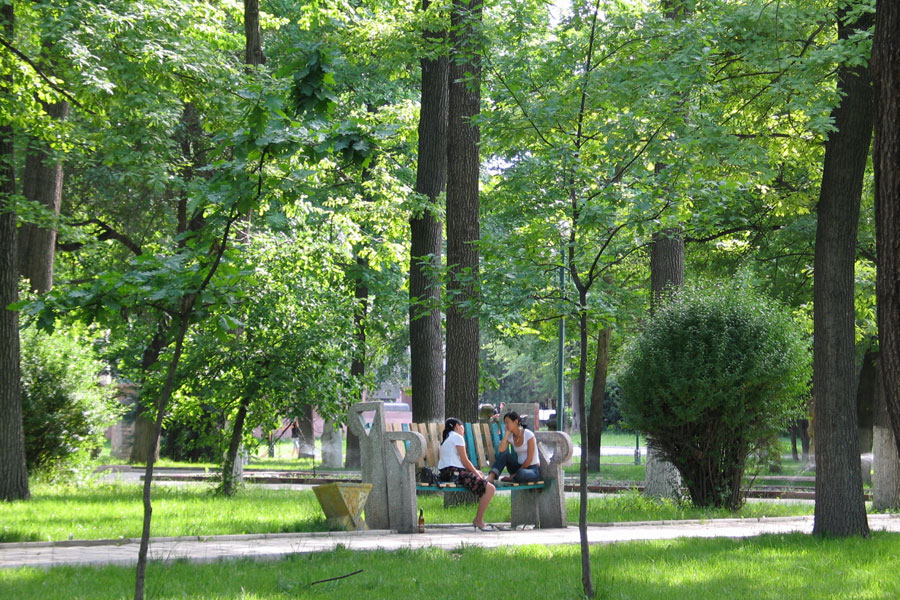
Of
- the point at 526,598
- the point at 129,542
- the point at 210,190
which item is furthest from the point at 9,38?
the point at 526,598

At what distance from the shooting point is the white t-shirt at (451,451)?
11.5m

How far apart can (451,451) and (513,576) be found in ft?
13.1

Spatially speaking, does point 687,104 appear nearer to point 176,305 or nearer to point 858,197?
point 858,197

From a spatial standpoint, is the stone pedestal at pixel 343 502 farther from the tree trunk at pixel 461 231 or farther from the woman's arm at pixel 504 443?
the tree trunk at pixel 461 231

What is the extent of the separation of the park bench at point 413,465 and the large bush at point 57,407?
7068 mm

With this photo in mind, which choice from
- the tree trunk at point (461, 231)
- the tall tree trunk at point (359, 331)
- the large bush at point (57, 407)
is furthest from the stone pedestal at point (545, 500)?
the large bush at point (57, 407)

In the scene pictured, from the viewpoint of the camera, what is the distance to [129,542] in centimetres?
958

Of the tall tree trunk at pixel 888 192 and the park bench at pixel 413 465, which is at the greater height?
the tall tree trunk at pixel 888 192

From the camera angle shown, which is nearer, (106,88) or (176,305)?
(176,305)

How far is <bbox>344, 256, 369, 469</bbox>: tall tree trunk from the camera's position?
55.6 ft

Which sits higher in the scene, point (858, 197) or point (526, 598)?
point (858, 197)

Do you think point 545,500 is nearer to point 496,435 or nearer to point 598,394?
point 496,435

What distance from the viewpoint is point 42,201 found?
17359 mm

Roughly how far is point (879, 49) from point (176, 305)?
390 centimetres
